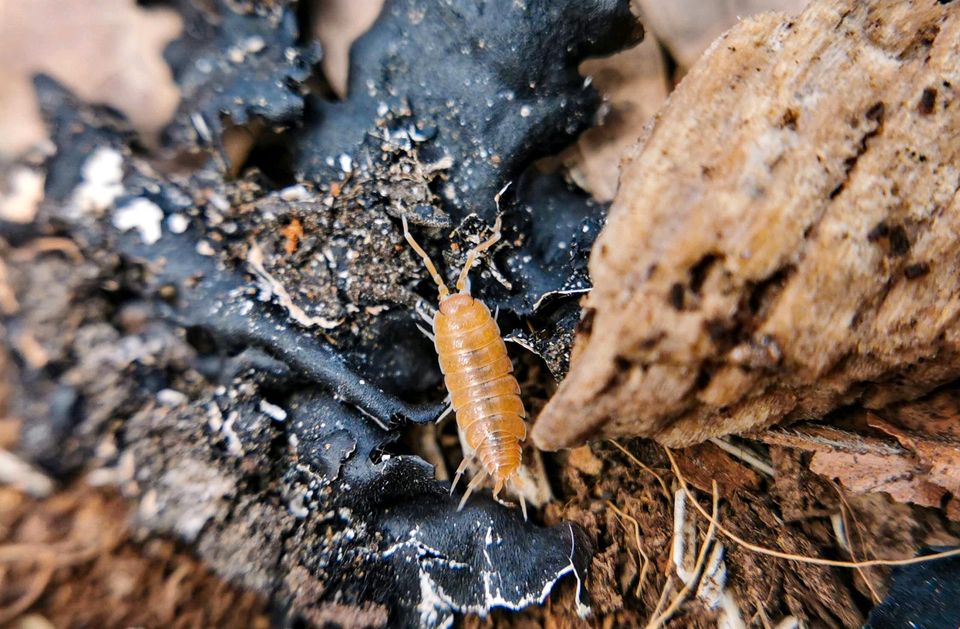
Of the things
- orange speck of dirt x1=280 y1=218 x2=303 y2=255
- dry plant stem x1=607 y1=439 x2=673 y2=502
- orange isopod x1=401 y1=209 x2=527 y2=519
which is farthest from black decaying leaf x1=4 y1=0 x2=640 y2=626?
dry plant stem x1=607 y1=439 x2=673 y2=502

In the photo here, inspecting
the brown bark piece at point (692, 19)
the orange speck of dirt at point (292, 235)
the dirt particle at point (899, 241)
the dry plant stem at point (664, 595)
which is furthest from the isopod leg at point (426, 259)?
the dirt particle at point (899, 241)

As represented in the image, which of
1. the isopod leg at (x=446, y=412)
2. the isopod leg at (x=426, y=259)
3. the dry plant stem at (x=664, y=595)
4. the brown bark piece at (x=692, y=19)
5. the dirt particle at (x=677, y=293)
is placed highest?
the brown bark piece at (x=692, y=19)

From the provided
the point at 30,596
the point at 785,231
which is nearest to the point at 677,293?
the point at 785,231

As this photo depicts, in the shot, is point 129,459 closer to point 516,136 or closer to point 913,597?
point 516,136

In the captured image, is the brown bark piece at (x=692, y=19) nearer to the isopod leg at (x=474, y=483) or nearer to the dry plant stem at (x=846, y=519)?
the dry plant stem at (x=846, y=519)

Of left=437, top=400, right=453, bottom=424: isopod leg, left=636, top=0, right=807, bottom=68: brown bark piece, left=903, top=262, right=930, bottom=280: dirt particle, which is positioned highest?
left=636, top=0, right=807, bottom=68: brown bark piece

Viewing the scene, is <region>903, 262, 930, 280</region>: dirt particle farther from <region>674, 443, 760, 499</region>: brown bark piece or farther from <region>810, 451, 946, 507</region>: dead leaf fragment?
<region>674, 443, 760, 499</region>: brown bark piece

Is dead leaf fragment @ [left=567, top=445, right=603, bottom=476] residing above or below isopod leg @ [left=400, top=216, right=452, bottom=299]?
below

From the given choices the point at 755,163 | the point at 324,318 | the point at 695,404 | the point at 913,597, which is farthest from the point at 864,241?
the point at 324,318
